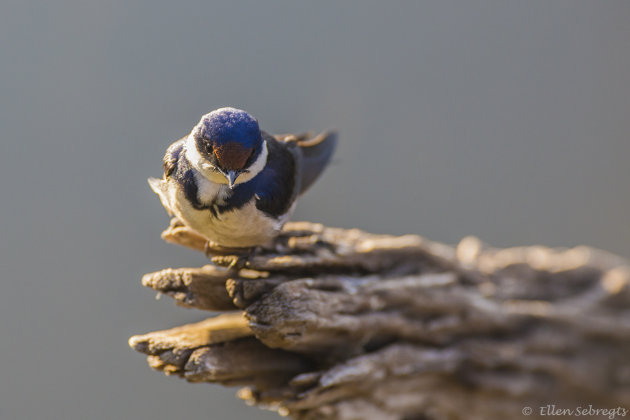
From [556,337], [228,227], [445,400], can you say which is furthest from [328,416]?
[556,337]

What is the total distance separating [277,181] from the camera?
4.52ft

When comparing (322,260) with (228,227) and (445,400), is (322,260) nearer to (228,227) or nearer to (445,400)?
(228,227)

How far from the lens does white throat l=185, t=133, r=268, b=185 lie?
1250 mm

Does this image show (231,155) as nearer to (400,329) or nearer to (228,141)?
(228,141)

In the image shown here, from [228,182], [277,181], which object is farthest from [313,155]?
[228,182]

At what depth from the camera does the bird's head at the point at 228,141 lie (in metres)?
1.22

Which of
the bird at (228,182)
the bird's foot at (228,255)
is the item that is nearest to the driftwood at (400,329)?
the bird's foot at (228,255)

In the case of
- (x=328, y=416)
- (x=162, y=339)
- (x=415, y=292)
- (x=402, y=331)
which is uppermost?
(x=415, y=292)

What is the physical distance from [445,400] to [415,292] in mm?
346

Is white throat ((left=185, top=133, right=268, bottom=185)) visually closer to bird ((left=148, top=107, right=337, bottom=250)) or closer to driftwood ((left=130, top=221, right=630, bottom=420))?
bird ((left=148, top=107, right=337, bottom=250))

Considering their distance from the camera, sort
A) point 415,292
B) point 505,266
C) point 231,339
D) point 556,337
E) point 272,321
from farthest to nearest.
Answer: point 505,266
point 556,337
point 415,292
point 231,339
point 272,321

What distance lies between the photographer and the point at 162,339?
129 cm

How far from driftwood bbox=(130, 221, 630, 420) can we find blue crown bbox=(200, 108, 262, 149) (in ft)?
1.09

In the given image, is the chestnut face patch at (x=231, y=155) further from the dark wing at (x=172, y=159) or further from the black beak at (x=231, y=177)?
the dark wing at (x=172, y=159)
